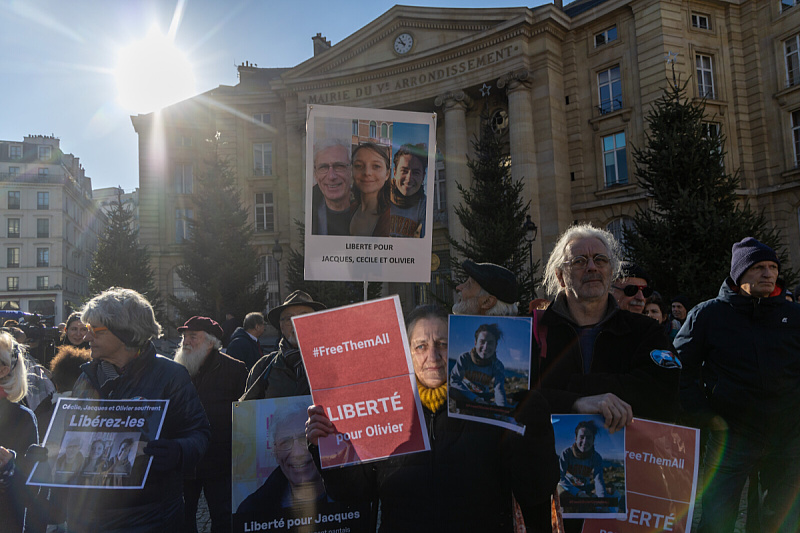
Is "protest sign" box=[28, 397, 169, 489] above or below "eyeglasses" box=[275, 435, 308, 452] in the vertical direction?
above

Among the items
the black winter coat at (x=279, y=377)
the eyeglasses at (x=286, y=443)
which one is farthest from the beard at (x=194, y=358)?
the eyeglasses at (x=286, y=443)

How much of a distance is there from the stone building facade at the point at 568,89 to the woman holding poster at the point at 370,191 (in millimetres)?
21234

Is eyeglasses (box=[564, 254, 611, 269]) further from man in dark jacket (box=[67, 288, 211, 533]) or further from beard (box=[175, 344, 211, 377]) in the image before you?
beard (box=[175, 344, 211, 377])

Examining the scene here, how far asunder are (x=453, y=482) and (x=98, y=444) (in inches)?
71.7

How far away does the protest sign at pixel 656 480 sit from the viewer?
7.79ft

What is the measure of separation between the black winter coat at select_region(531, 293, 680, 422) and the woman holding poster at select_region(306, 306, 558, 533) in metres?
0.35

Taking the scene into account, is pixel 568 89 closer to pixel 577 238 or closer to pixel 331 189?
pixel 331 189

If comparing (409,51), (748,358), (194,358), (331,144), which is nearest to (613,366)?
(748,358)

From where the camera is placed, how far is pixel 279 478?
3547mm

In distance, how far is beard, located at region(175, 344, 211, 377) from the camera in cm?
493

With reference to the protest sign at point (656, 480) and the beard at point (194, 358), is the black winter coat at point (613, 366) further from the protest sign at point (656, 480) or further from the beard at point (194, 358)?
the beard at point (194, 358)

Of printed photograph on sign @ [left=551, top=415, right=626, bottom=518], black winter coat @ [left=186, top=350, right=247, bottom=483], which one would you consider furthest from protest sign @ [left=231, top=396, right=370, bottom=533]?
printed photograph on sign @ [left=551, top=415, right=626, bottom=518]

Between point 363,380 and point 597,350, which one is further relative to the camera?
point 597,350

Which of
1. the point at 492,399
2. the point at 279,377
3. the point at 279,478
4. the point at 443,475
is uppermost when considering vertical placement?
the point at 492,399
